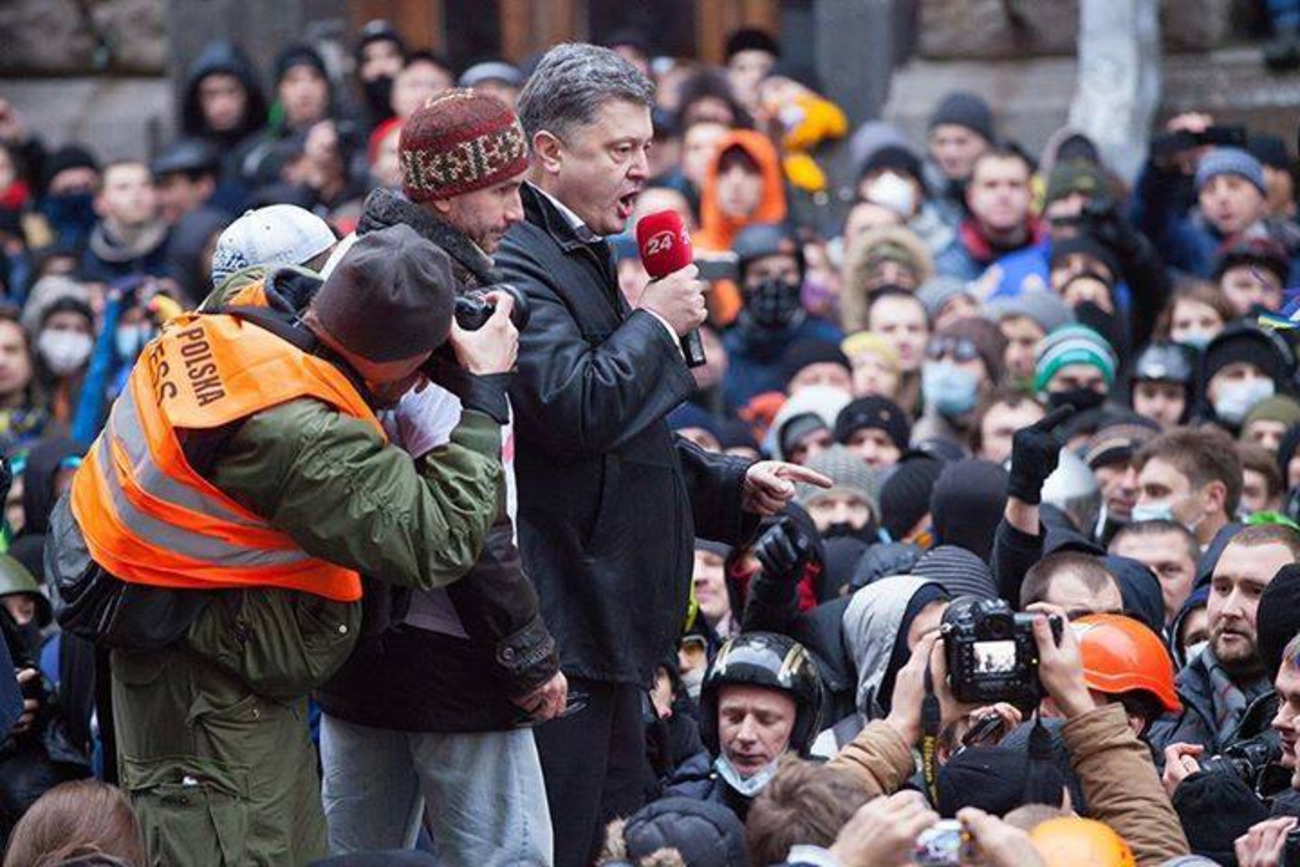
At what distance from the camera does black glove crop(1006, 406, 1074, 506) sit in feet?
21.7

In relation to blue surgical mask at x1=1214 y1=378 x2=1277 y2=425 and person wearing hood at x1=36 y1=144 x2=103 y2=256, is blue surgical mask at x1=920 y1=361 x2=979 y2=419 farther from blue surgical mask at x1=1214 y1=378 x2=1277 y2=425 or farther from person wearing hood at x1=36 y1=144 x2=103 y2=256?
person wearing hood at x1=36 y1=144 x2=103 y2=256

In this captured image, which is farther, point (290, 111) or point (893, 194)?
point (290, 111)

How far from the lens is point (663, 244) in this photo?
5559mm

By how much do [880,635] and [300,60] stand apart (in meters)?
7.03

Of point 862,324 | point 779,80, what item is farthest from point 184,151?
point 862,324

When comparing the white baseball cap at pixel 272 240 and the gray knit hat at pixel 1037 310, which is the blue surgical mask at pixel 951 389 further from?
the white baseball cap at pixel 272 240

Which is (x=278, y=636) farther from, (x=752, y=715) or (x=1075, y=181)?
(x=1075, y=181)

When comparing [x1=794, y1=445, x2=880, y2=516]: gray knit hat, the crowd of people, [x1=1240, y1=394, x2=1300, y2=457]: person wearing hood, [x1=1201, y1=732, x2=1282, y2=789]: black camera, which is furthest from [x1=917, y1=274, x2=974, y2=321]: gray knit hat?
[x1=1201, y1=732, x2=1282, y2=789]: black camera

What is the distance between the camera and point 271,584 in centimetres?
504

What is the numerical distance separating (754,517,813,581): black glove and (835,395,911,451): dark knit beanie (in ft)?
8.07

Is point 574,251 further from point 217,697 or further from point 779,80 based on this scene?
point 779,80

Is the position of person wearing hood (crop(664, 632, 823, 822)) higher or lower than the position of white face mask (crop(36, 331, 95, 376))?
higher

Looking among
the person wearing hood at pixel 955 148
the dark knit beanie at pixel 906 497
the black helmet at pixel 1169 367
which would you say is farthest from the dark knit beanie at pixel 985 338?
the person wearing hood at pixel 955 148

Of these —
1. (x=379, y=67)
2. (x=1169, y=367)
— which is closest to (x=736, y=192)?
(x=1169, y=367)
